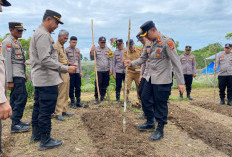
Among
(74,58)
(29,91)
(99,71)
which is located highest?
(74,58)

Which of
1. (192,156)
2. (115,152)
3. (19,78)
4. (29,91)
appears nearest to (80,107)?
(29,91)

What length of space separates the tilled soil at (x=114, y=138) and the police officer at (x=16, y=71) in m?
1.40

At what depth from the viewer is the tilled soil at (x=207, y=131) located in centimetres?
331

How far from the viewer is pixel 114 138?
3270mm

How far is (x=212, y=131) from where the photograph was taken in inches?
151

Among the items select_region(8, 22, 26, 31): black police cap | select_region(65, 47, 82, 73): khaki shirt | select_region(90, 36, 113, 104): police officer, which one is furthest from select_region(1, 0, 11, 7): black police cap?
select_region(90, 36, 113, 104): police officer

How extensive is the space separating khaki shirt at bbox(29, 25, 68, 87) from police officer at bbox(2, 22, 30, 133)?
1.01m

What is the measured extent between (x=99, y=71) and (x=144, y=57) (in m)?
2.64

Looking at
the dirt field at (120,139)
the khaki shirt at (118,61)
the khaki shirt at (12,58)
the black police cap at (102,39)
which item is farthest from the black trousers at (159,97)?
the black police cap at (102,39)

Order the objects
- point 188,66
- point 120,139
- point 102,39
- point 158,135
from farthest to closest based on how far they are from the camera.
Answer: point 188,66, point 102,39, point 158,135, point 120,139

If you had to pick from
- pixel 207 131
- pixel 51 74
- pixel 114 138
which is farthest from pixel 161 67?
pixel 51 74

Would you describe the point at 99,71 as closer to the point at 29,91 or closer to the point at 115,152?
the point at 29,91

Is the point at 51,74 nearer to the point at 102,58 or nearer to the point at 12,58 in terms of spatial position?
the point at 12,58

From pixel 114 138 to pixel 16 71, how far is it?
226cm
